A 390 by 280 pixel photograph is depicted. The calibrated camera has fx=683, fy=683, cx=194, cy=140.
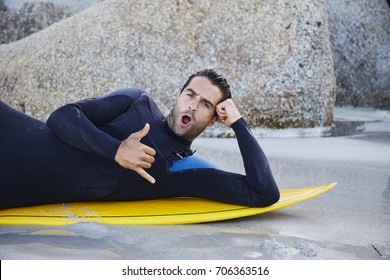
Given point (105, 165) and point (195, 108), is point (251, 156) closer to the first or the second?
point (195, 108)

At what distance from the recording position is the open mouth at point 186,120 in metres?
1.61

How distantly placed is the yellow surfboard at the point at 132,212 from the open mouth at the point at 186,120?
0.21 metres

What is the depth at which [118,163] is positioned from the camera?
5.11 feet

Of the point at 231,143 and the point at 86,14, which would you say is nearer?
the point at 231,143

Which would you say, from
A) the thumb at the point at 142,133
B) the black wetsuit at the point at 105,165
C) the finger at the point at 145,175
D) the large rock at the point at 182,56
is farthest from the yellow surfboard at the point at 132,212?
the large rock at the point at 182,56

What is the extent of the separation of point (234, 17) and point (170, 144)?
5.73 ft

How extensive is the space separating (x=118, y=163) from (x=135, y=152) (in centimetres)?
9

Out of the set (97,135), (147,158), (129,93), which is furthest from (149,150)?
(129,93)

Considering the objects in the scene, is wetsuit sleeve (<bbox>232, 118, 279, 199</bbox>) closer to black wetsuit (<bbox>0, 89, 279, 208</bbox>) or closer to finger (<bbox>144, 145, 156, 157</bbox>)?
black wetsuit (<bbox>0, 89, 279, 208</bbox>)

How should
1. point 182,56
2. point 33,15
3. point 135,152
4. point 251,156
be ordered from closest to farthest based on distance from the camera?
point 135,152 < point 251,156 < point 182,56 < point 33,15

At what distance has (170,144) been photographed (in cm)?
163
